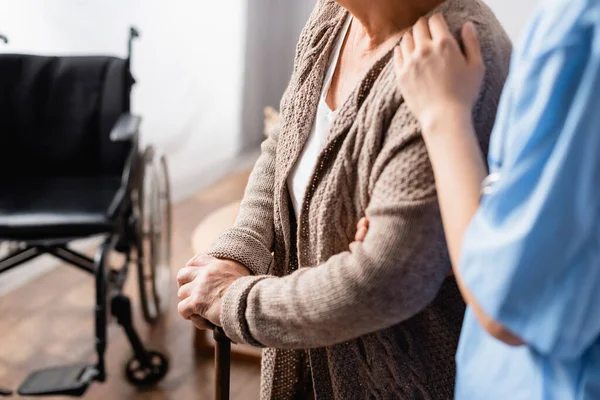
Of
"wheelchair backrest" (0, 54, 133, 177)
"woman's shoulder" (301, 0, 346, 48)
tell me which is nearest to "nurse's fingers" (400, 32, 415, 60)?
"woman's shoulder" (301, 0, 346, 48)

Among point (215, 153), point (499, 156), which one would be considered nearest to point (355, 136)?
point (499, 156)

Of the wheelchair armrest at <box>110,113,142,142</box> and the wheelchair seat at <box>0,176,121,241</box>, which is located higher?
the wheelchair armrest at <box>110,113,142,142</box>

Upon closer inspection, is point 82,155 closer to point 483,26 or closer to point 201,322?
point 201,322

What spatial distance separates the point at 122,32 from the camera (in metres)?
2.67

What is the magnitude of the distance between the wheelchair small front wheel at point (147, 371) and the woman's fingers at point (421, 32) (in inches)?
63.1

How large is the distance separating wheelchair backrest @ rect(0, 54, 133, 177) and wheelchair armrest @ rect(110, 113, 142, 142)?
3.6 inches

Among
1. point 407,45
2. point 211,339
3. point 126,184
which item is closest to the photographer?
point 407,45


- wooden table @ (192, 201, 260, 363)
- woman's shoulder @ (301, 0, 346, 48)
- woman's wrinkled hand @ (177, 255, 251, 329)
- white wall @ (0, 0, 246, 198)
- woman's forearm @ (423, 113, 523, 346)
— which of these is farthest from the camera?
white wall @ (0, 0, 246, 198)

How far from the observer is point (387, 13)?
742 millimetres

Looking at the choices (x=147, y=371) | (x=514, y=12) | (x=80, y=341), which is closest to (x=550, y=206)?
(x=147, y=371)

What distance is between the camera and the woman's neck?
2.38 feet

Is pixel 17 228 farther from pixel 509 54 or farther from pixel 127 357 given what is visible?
pixel 509 54

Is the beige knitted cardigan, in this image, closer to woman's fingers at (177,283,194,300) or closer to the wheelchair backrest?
woman's fingers at (177,283,194,300)

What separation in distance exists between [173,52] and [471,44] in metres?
2.49
